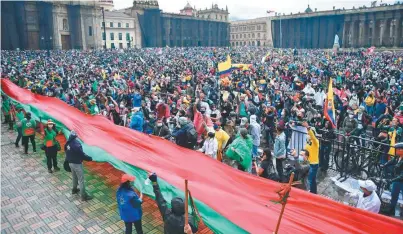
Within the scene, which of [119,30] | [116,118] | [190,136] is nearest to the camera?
[190,136]

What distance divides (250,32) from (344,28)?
142 ft

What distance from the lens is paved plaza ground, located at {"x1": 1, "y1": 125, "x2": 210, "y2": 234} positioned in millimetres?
5988

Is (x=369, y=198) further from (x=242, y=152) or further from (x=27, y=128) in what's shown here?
(x=27, y=128)

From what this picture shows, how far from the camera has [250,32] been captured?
109 m

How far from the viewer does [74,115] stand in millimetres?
9742

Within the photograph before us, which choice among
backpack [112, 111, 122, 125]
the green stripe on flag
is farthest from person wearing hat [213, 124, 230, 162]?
backpack [112, 111, 122, 125]

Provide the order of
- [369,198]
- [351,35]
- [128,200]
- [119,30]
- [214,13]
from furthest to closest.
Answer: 1. [214,13]
2. [119,30]
3. [351,35]
4. [128,200]
5. [369,198]

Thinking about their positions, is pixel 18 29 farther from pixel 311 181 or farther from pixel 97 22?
pixel 311 181

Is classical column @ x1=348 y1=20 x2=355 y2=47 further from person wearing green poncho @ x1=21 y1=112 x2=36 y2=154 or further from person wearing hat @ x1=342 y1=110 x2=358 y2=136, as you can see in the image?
person wearing green poncho @ x1=21 y1=112 x2=36 y2=154

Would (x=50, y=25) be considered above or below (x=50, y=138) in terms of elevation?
above

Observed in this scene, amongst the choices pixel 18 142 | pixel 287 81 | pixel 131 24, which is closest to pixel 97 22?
pixel 131 24

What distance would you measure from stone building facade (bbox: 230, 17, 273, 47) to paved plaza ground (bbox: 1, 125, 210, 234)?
98048mm

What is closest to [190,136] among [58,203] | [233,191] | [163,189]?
[163,189]

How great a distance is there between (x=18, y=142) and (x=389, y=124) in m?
12.2
